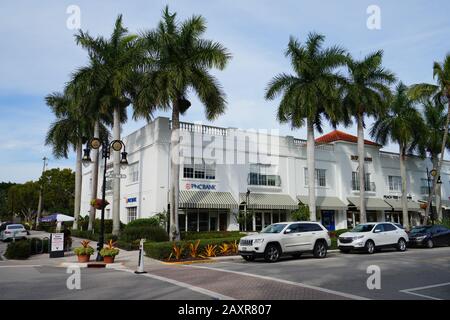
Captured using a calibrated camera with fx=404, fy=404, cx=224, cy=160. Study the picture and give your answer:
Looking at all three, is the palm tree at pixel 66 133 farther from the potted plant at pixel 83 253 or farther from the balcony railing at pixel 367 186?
the balcony railing at pixel 367 186

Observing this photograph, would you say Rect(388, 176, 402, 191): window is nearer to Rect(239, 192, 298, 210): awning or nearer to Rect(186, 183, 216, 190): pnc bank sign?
Rect(239, 192, 298, 210): awning

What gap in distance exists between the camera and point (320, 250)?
19.2 m

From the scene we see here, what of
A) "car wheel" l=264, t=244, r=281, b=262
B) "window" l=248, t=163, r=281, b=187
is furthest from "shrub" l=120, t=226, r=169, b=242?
"window" l=248, t=163, r=281, b=187

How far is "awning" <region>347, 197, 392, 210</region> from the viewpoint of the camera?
121 ft

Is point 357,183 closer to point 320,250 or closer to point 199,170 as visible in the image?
point 199,170

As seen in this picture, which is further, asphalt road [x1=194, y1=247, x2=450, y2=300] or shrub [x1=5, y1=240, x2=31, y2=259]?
shrub [x1=5, y1=240, x2=31, y2=259]

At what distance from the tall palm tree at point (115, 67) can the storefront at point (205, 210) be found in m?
4.62

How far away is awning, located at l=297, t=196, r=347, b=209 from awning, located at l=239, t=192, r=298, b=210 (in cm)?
108

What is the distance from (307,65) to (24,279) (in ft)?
74.2

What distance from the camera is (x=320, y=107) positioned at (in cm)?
3011

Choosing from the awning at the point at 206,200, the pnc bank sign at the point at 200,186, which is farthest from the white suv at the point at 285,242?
the pnc bank sign at the point at 200,186

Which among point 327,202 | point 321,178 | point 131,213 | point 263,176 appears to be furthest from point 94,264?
point 321,178

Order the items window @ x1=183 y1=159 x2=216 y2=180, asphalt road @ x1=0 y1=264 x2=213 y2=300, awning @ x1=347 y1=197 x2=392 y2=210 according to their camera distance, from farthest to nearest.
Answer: awning @ x1=347 y1=197 x2=392 y2=210, window @ x1=183 y1=159 x2=216 y2=180, asphalt road @ x1=0 y1=264 x2=213 y2=300
